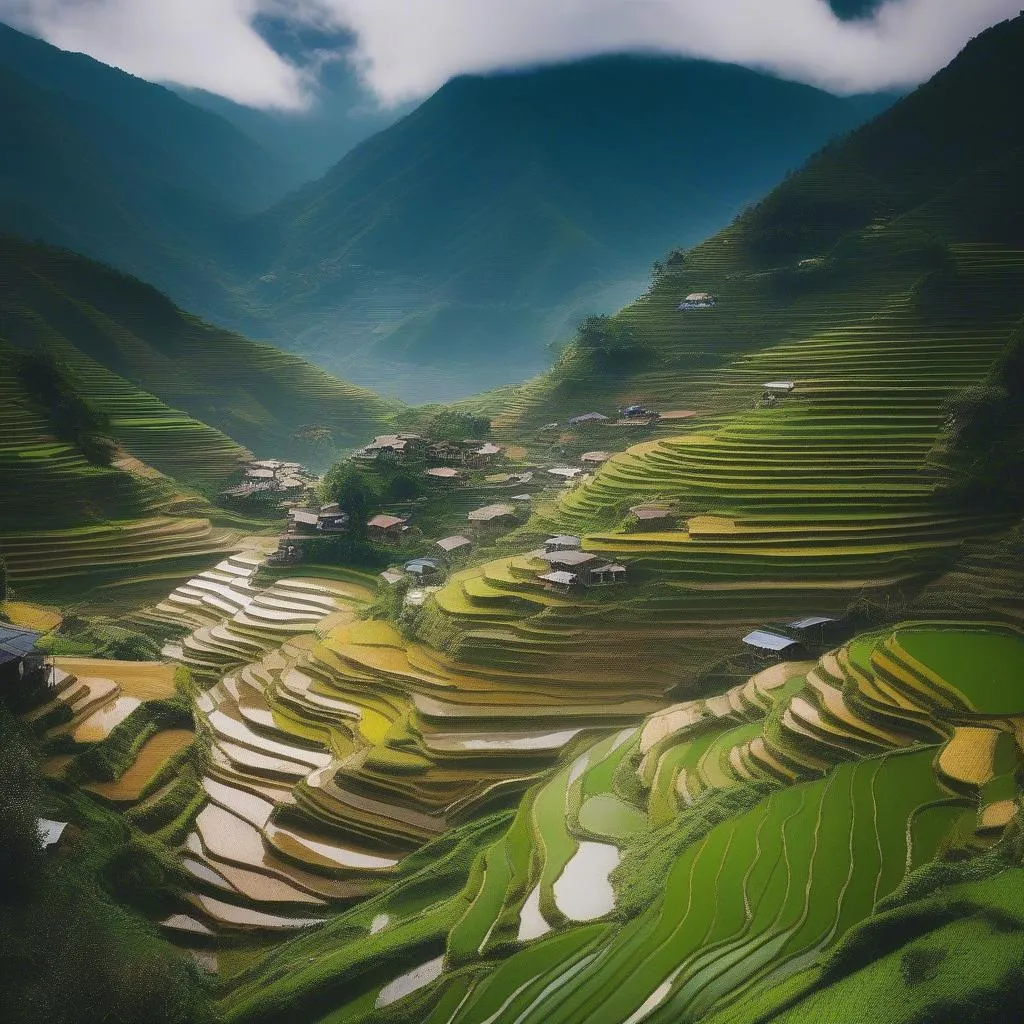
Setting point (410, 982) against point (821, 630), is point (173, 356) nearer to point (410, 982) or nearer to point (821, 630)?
point (821, 630)

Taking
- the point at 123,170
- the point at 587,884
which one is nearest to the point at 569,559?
the point at 587,884

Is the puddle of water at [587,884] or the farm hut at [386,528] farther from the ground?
the farm hut at [386,528]

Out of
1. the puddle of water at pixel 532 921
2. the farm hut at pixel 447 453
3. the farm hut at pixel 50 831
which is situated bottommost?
the puddle of water at pixel 532 921

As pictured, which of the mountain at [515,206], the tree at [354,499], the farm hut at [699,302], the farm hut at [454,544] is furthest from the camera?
the mountain at [515,206]

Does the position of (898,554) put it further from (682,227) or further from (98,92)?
(98,92)

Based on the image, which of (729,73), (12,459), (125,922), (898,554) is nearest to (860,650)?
(898,554)

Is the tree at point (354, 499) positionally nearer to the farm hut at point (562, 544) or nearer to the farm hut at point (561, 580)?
the farm hut at point (562, 544)

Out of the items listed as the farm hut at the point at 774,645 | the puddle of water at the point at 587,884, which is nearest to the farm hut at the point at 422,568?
the farm hut at the point at 774,645
